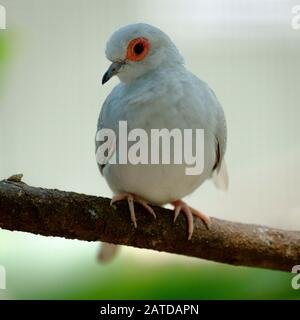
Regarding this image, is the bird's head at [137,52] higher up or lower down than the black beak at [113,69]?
higher up

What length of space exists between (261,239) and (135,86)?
0.45 m

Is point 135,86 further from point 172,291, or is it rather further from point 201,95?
point 172,291

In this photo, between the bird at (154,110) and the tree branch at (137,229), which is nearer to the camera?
the tree branch at (137,229)

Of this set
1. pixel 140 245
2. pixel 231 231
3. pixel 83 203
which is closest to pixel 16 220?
pixel 83 203

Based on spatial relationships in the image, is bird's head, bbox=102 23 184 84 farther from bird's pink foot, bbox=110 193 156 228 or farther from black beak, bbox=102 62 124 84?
bird's pink foot, bbox=110 193 156 228

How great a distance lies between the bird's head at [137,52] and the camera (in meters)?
1.23

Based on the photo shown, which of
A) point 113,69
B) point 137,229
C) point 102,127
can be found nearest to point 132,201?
point 137,229

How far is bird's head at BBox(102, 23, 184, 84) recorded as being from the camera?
1.23 metres

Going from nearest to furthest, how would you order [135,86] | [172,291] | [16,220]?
[16,220] < [172,291] < [135,86]

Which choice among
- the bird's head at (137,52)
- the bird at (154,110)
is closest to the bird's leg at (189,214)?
the bird at (154,110)

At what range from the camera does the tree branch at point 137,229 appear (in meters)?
1.07

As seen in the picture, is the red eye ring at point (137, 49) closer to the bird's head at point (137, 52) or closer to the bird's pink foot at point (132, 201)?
the bird's head at point (137, 52)

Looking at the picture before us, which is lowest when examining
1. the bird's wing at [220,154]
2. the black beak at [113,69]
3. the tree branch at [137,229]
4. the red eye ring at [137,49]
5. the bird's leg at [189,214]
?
the tree branch at [137,229]

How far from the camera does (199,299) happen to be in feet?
3.68
